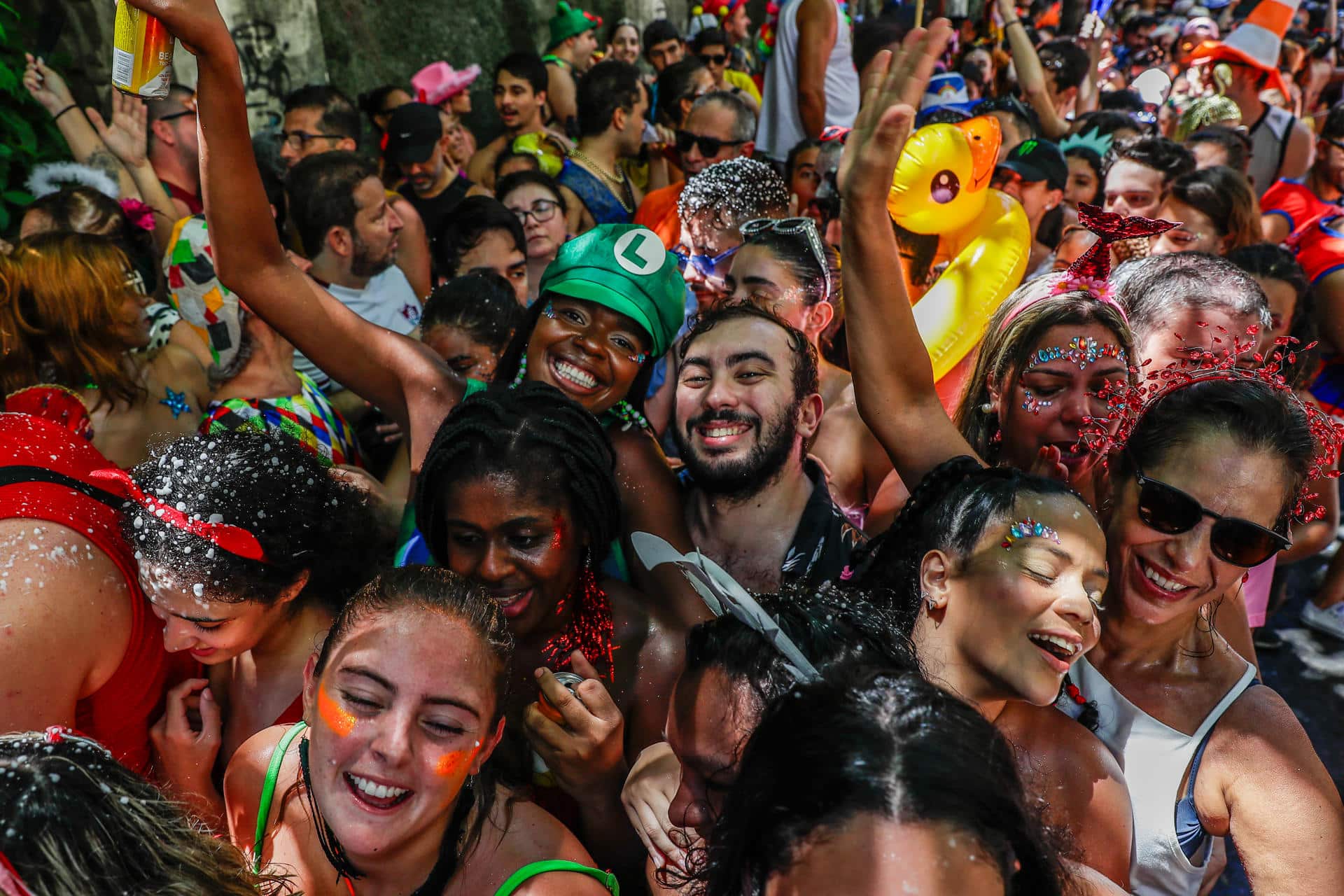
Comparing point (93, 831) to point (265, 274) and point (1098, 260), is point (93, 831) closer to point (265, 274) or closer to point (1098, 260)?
point (265, 274)

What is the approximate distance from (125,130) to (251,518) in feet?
10.9

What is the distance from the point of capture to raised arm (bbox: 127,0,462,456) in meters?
1.98

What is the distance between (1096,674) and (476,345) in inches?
83.2

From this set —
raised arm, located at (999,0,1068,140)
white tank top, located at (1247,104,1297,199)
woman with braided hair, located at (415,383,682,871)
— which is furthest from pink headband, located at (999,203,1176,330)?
raised arm, located at (999,0,1068,140)

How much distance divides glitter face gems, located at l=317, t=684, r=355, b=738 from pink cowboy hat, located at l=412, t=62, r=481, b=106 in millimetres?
5197

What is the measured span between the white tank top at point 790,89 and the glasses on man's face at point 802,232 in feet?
8.97

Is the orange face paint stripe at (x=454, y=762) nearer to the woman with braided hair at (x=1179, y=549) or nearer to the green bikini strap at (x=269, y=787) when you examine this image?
the green bikini strap at (x=269, y=787)

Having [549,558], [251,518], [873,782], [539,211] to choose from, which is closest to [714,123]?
[539,211]

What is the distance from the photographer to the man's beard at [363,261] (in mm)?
3959

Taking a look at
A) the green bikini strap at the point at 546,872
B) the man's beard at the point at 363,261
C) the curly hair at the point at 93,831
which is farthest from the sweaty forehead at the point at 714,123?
the curly hair at the point at 93,831

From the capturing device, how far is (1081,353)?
2467mm

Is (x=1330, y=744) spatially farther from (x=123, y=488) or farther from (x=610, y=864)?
(x=123, y=488)

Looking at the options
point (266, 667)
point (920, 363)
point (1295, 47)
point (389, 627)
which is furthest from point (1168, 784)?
point (1295, 47)

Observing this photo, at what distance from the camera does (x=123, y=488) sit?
201 cm
